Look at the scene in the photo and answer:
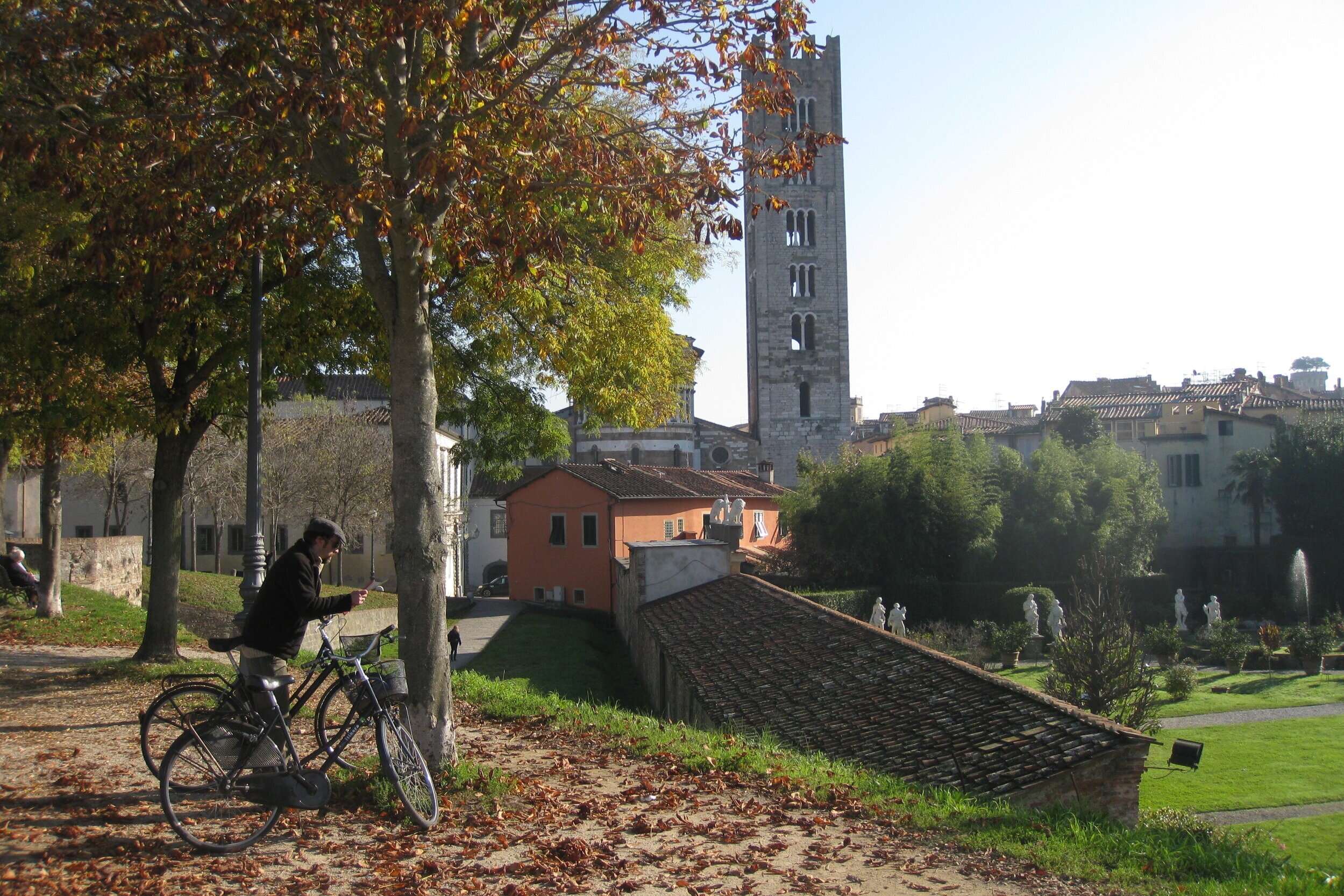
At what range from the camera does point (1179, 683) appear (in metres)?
22.5

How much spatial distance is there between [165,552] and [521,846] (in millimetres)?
7658

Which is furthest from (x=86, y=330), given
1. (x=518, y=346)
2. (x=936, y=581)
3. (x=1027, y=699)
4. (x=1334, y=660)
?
(x=1334, y=660)

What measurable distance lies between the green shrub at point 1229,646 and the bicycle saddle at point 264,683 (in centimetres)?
2721

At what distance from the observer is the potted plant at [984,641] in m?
27.6

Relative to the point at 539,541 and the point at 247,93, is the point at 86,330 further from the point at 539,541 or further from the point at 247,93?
the point at 539,541

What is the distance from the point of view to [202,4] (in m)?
6.52

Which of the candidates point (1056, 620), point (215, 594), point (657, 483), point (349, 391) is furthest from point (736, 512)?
point (349, 391)

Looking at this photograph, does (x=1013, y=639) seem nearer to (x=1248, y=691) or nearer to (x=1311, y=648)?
(x=1248, y=691)

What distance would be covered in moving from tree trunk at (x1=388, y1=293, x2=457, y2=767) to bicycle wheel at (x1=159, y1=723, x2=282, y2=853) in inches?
39.5

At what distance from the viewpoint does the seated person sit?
16.9 metres

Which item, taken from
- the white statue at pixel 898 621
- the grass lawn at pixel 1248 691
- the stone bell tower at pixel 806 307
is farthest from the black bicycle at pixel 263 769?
the stone bell tower at pixel 806 307

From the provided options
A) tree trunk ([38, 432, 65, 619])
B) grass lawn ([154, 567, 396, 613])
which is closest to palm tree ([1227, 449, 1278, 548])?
grass lawn ([154, 567, 396, 613])

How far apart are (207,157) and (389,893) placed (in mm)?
5013

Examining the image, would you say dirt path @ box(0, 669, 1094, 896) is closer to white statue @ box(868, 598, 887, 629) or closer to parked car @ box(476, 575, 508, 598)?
white statue @ box(868, 598, 887, 629)
